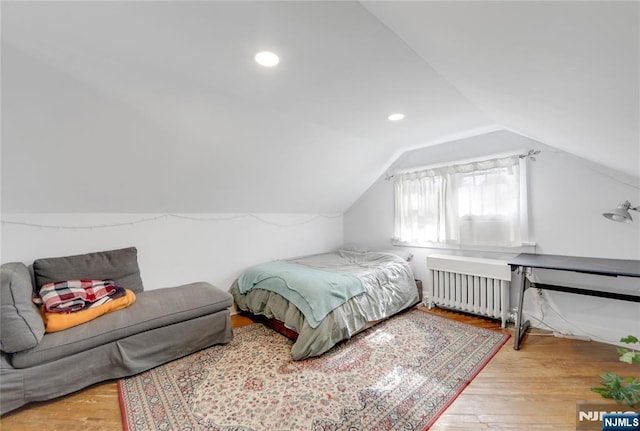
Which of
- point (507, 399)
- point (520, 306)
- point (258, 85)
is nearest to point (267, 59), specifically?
point (258, 85)

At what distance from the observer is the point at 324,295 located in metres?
2.36

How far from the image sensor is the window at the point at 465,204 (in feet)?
9.39

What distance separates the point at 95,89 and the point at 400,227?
352 cm

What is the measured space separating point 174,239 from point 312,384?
2.13 meters

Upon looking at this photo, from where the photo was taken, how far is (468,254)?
3.27 m

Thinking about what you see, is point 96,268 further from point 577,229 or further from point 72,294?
point 577,229

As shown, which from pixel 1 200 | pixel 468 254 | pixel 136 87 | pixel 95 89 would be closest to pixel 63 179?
pixel 1 200

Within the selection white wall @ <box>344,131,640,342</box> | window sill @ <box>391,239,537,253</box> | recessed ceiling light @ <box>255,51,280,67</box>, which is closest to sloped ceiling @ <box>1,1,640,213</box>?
recessed ceiling light @ <box>255,51,280,67</box>

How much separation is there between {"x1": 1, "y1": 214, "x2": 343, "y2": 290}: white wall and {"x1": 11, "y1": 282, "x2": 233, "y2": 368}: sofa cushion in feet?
1.29

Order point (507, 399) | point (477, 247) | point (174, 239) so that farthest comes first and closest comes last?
1. point (477, 247)
2. point (174, 239)
3. point (507, 399)

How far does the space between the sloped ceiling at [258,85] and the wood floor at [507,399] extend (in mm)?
1534

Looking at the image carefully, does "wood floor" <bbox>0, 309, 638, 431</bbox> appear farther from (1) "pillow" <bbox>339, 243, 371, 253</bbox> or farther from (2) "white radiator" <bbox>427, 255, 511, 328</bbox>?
(1) "pillow" <bbox>339, 243, 371, 253</bbox>

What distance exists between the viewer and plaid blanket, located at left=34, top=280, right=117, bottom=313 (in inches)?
76.2

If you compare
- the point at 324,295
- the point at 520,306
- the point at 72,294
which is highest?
the point at 72,294
